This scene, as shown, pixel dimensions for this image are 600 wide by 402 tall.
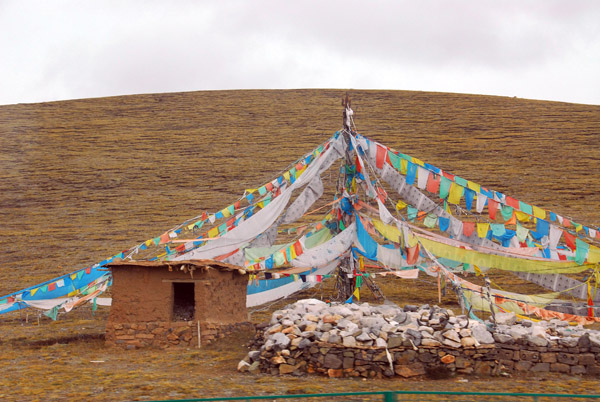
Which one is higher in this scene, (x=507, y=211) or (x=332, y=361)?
(x=507, y=211)

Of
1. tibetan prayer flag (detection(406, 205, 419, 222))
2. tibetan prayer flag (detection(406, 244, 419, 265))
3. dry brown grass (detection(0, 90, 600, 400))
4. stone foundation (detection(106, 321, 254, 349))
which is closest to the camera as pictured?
dry brown grass (detection(0, 90, 600, 400))

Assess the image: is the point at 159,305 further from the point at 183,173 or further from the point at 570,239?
the point at 183,173

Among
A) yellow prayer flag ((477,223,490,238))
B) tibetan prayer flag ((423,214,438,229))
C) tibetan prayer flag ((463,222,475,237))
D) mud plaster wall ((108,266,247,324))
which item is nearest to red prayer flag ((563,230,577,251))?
yellow prayer flag ((477,223,490,238))

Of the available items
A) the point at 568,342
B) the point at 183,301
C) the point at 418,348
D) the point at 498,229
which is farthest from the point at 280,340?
the point at 498,229

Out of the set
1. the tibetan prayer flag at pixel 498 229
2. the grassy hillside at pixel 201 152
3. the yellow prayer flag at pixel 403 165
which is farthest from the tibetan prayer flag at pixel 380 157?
the grassy hillside at pixel 201 152

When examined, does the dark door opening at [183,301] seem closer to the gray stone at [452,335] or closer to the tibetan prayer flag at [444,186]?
the tibetan prayer flag at [444,186]

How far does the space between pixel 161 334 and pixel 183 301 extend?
3.34 metres

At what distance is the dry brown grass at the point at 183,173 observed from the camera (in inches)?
503

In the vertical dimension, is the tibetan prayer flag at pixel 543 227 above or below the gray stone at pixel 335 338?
above

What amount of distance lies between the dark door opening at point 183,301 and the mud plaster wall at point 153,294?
212cm

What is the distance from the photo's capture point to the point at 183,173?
126 ft

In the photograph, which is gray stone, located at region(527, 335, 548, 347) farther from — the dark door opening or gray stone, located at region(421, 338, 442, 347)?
the dark door opening

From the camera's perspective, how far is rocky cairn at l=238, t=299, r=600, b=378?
12797 millimetres

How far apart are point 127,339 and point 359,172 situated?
7339 millimetres
